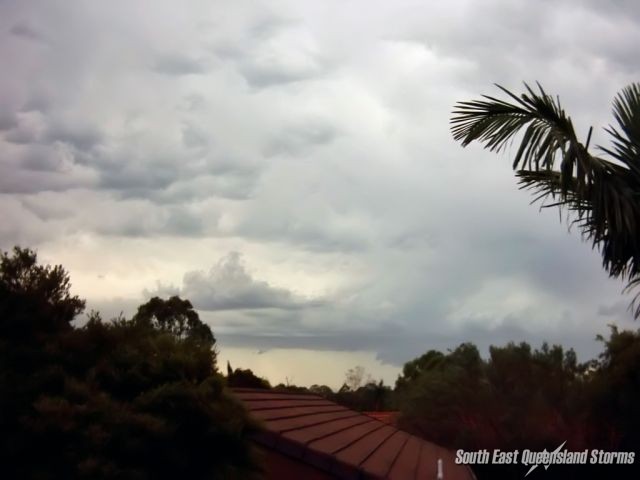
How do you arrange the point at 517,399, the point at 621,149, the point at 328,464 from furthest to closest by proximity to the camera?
the point at 517,399 < the point at 621,149 < the point at 328,464

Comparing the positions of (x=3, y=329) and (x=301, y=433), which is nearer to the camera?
(x=3, y=329)

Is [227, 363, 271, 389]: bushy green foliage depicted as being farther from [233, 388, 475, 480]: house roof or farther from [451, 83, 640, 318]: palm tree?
[451, 83, 640, 318]: palm tree

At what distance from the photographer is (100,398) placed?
7602 mm

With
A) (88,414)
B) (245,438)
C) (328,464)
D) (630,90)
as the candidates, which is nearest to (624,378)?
(630,90)

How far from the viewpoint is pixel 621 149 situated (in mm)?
10961

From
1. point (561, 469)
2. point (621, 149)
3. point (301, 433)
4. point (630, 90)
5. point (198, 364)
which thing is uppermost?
point (630, 90)

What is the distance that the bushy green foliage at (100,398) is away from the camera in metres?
7.28

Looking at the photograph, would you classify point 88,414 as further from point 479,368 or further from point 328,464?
point 479,368

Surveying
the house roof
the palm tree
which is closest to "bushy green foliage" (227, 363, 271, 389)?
the house roof

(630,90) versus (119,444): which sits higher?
(630,90)

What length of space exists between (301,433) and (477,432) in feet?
45.4

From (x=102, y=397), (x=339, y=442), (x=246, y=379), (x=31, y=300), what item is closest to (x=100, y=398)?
(x=102, y=397)

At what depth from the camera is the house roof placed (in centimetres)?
1016

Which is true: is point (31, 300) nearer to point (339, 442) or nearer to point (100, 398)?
point (100, 398)
